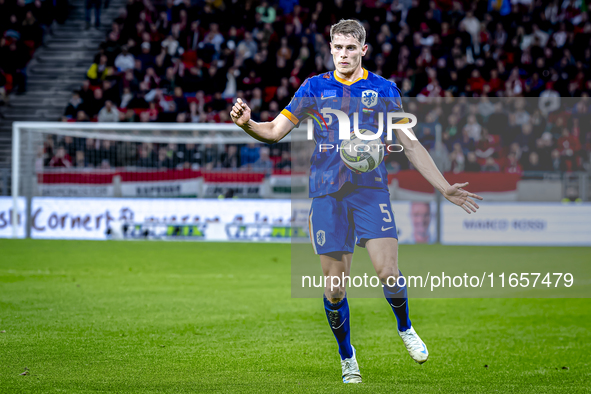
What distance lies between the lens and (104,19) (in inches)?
948

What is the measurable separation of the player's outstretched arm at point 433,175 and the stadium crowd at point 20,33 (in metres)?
18.1

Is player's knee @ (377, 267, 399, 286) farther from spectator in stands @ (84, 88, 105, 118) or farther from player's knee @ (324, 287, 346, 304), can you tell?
spectator in stands @ (84, 88, 105, 118)

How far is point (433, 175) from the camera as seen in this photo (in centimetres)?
478

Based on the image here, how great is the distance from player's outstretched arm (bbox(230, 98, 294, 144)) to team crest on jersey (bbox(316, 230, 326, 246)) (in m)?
0.63

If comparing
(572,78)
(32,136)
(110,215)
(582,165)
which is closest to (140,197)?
(110,215)

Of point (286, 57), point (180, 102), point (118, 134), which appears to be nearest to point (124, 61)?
point (180, 102)

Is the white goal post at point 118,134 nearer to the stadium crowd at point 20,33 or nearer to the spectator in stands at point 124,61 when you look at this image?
the spectator in stands at point 124,61

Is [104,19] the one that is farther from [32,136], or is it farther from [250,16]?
[32,136]

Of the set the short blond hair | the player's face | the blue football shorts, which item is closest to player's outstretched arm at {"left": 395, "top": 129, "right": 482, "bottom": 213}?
the blue football shorts

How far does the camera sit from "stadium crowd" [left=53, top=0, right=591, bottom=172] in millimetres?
18531

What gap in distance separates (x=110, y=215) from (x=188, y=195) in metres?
1.66

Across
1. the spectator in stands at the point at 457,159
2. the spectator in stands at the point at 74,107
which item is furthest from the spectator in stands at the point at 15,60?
the spectator in stands at the point at 457,159
